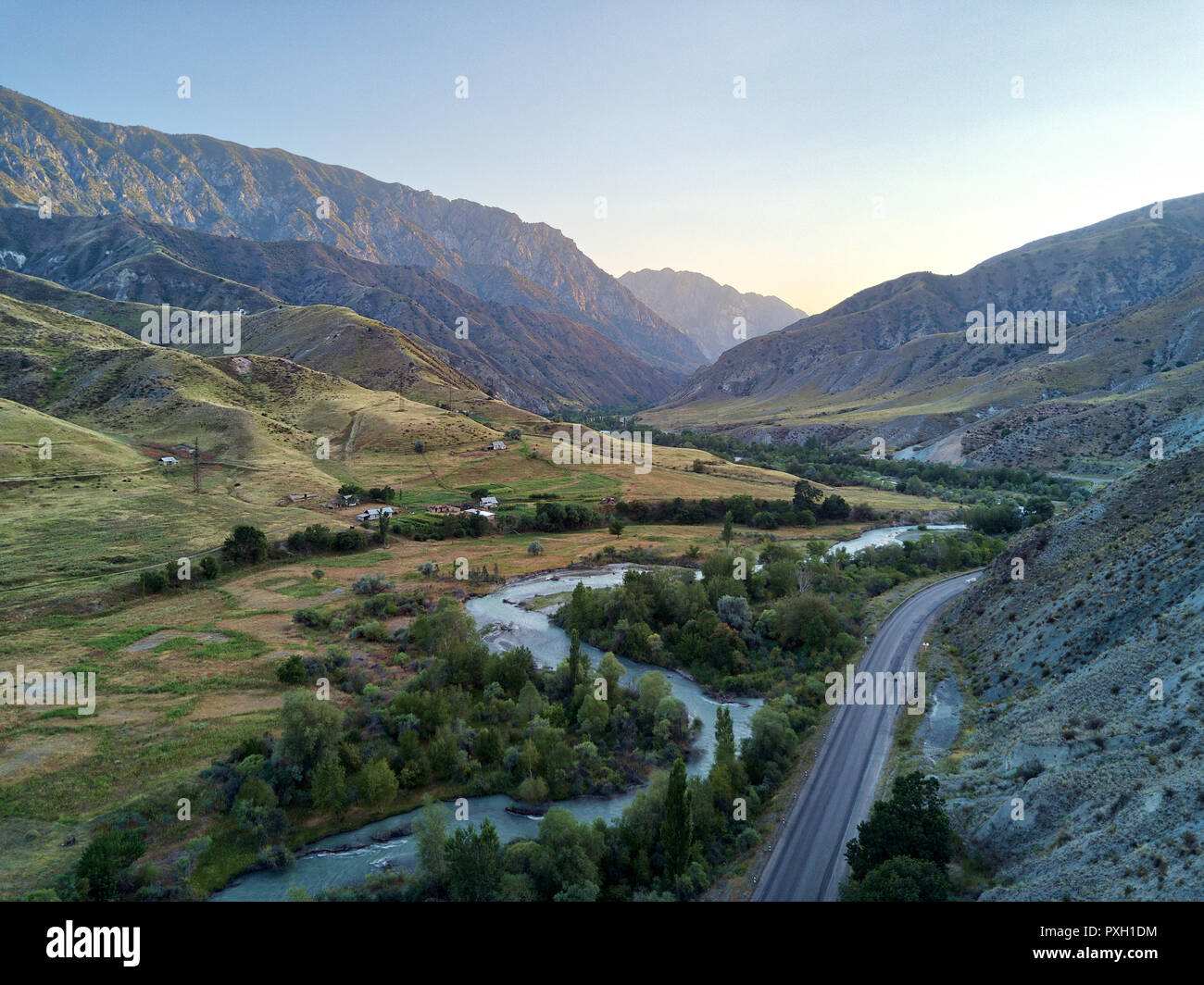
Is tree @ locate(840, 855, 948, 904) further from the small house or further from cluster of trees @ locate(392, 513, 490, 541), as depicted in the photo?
the small house

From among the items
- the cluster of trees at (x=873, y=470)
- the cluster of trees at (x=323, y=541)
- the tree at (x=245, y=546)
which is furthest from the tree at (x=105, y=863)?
the cluster of trees at (x=873, y=470)

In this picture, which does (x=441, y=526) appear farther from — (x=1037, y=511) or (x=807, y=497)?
(x=1037, y=511)

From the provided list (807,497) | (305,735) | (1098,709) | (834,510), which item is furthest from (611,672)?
(834,510)

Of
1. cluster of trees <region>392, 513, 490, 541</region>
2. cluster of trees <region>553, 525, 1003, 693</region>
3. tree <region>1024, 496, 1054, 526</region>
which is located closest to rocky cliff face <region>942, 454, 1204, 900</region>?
cluster of trees <region>553, 525, 1003, 693</region>

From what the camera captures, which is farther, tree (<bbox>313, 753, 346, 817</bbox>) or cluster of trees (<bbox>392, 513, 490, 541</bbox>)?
cluster of trees (<bbox>392, 513, 490, 541</bbox>)

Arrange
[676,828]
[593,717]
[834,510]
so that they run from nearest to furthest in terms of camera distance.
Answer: [676,828] → [593,717] → [834,510]

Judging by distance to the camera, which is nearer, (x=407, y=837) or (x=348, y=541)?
(x=407, y=837)
